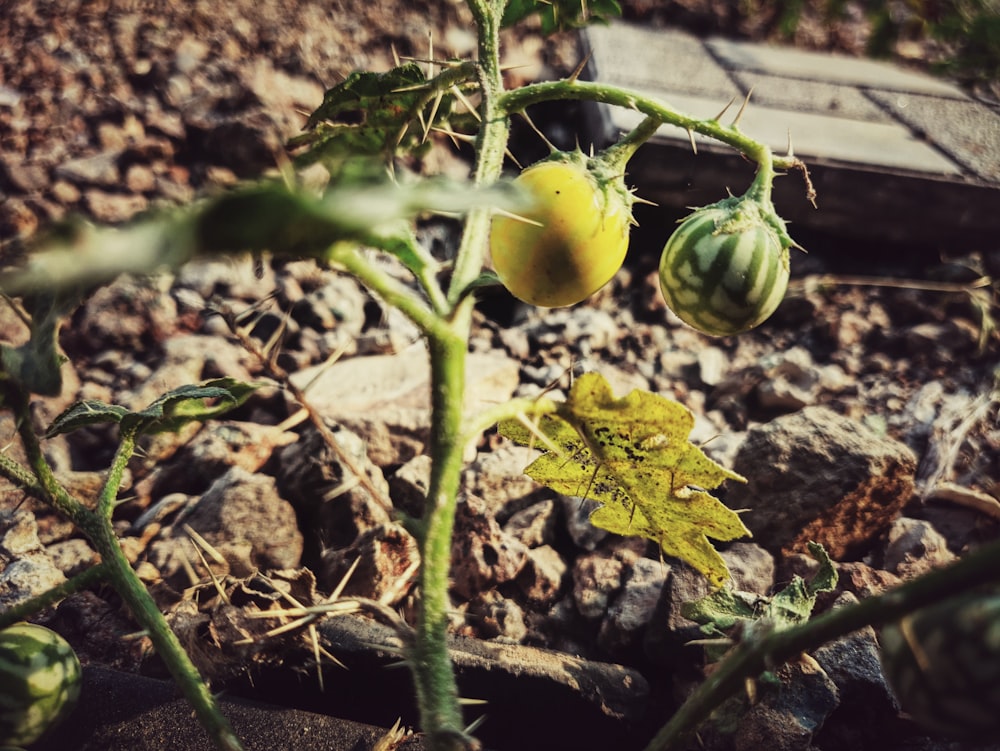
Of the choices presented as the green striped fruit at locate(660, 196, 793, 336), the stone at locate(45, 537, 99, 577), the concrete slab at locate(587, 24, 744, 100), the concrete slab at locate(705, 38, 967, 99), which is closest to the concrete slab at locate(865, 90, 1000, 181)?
the concrete slab at locate(705, 38, 967, 99)

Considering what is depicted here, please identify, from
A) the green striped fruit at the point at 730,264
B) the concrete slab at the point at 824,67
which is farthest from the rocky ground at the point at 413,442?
the concrete slab at the point at 824,67

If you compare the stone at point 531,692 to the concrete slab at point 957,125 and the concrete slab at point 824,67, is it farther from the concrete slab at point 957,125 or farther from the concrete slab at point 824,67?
the concrete slab at point 824,67

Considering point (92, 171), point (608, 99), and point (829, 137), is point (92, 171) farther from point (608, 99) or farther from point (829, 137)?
point (829, 137)

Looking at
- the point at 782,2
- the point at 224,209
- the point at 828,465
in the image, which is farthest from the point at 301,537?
the point at 782,2

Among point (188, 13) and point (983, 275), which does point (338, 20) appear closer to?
point (188, 13)

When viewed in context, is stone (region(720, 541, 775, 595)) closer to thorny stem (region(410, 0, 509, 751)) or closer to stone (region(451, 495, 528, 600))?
stone (region(451, 495, 528, 600))

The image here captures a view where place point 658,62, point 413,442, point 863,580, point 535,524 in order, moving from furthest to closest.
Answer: point 658,62, point 413,442, point 535,524, point 863,580

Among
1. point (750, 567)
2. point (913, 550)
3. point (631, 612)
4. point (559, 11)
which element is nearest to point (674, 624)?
point (631, 612)
